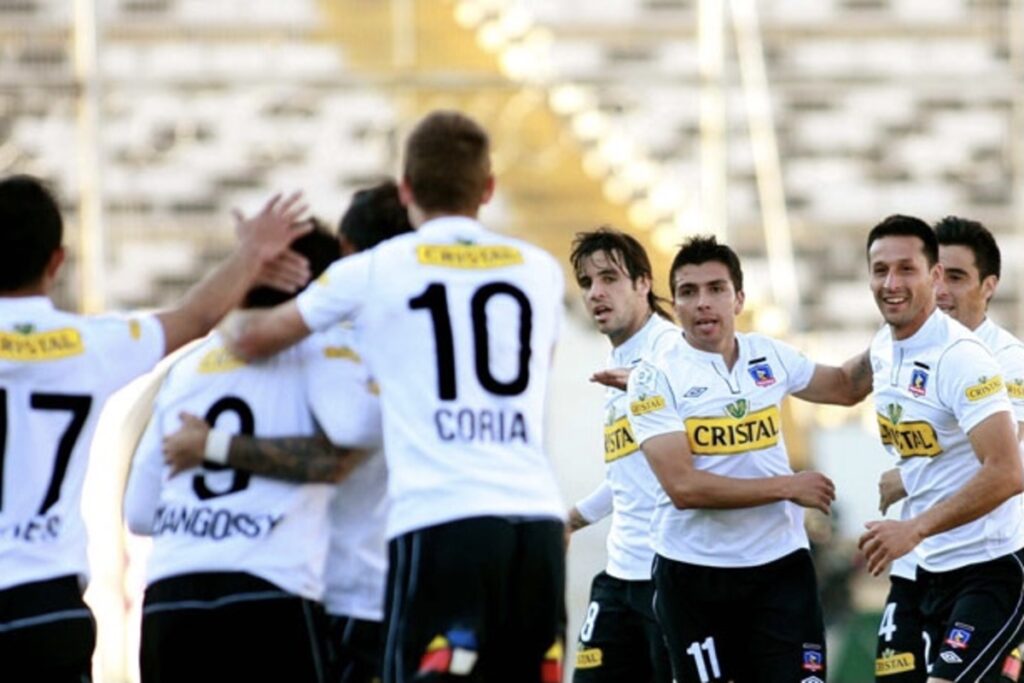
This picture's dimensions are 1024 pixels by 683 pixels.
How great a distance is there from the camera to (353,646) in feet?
23.8

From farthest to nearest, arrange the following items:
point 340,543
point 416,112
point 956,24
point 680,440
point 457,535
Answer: point 956,24 < point 416,112 < point 680,440 < point 340,543 < point 457,535

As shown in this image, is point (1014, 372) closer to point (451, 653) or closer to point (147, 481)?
point (451, 653)

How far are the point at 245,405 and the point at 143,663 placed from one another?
0.80 metres

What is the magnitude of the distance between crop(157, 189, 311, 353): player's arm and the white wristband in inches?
13.1

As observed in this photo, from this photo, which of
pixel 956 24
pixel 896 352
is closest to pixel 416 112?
pixel 956 24

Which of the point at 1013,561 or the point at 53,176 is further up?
the point at 53,176

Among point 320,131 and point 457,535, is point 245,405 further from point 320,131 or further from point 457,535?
point 320,131

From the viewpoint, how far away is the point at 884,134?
2627 cm

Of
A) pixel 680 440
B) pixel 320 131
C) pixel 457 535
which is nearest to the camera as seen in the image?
pixel 457 535

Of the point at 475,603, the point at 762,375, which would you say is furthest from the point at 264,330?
the point at 762,375

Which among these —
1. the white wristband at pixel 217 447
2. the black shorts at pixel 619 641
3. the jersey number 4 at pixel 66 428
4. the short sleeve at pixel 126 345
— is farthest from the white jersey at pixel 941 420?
the jersey number 4 at pixel 66 428

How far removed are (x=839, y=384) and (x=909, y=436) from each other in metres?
0.49

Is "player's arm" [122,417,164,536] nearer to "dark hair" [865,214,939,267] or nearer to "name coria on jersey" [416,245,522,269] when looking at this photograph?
"name coria on jersey" [416,245,522,269]

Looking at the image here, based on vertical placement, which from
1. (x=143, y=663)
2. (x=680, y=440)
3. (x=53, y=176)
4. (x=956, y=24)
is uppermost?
(x=956, y=24)
